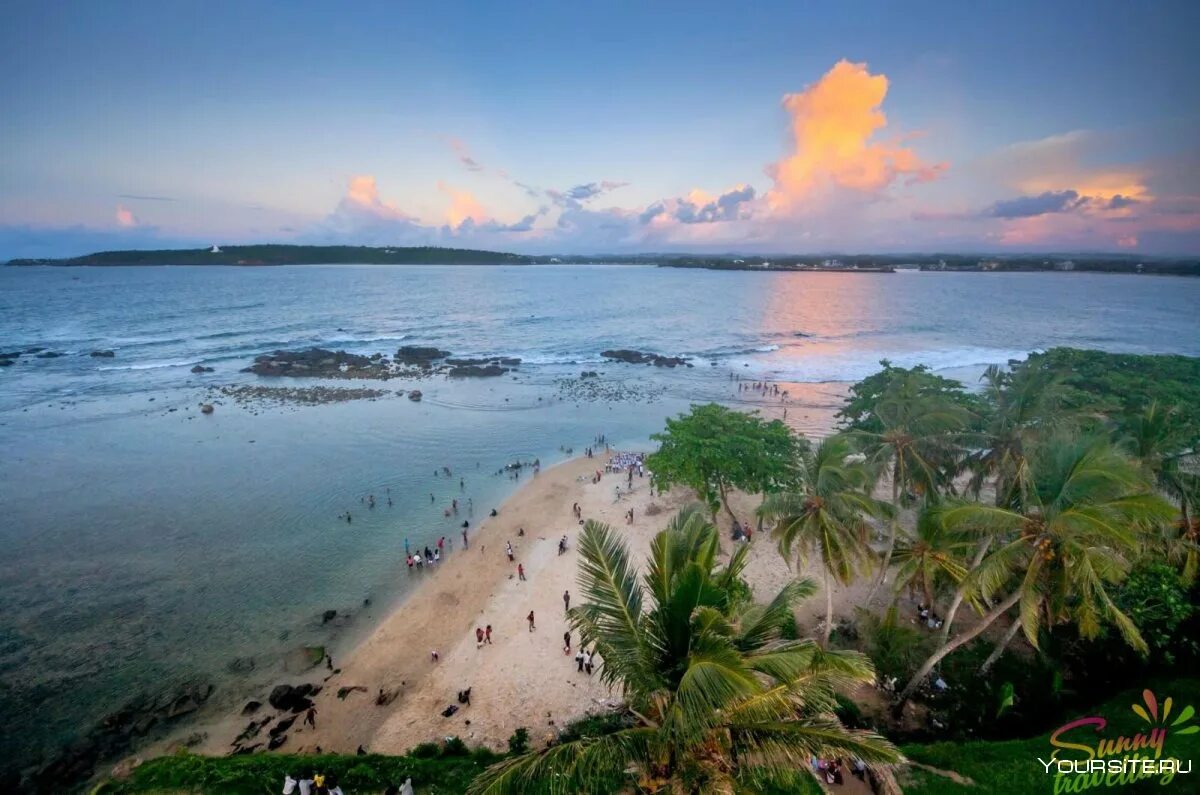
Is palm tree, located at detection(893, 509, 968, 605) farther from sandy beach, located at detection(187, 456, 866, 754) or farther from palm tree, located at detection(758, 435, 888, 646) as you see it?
sandy beach, located at detection(187, 456, 866, 754)

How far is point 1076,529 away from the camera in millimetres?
10758

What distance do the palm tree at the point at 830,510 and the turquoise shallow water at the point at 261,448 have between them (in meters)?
17.3

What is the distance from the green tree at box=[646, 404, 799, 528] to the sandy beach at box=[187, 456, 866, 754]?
154 inches

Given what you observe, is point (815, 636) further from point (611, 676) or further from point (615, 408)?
point (615, 408)

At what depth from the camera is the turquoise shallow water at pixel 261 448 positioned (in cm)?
2100

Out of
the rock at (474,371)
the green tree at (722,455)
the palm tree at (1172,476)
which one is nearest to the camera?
the palm tree at (1172,476)

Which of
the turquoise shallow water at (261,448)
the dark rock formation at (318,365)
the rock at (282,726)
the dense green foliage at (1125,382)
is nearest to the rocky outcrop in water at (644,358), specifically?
the turquoise shallow water at (261,448)

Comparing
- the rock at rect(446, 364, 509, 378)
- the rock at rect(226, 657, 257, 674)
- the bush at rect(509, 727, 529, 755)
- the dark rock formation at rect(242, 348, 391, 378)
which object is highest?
the dark rock formation at rect(242, 348, 391, 378)

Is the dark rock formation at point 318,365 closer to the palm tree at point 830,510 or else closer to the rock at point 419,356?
the rock at point 419,356

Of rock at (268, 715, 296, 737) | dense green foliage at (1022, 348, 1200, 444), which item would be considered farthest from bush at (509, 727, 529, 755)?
dense green foliage at (1022, 348, 1200, 444)

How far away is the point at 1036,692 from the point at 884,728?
453cm

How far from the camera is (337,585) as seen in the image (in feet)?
79.6

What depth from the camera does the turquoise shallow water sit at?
21000 mm

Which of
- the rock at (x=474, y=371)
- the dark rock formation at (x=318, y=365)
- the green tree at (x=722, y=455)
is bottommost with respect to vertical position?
the rock at (x=474, y=371)
